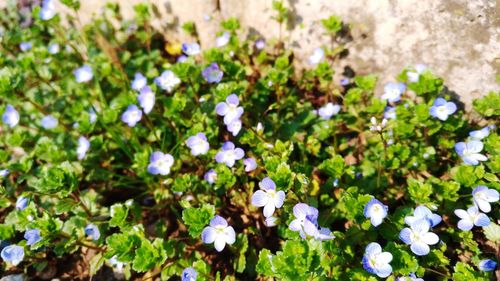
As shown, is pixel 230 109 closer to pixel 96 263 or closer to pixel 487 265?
pixel 96 263

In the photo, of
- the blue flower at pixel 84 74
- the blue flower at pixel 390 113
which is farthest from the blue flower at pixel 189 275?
the blue flower at pixel 84 74

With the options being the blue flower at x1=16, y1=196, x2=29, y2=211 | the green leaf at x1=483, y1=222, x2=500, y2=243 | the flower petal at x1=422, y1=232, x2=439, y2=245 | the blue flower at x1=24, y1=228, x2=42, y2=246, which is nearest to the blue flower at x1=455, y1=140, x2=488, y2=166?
the green leaf at x1=483, y1=222, x2=500, y2=243

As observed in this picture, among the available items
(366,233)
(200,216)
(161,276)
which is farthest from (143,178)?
(366,233)

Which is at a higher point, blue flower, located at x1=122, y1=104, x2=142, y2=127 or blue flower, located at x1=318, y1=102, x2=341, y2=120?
Result: blue flower, located at x1=122, y1=104, x2=142, y2=127

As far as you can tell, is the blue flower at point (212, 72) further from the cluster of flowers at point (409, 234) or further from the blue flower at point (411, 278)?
the blue flower at point (411, 278)

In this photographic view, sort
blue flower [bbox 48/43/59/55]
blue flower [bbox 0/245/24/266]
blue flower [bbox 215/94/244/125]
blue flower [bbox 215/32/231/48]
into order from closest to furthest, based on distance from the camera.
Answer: blue flower [bbox 0/245/24/266] < blue flower [bbox 215/94/244/125] < blue flower [bbox 215/32/231/48] < blue flower [bbox 48/43/59/55]

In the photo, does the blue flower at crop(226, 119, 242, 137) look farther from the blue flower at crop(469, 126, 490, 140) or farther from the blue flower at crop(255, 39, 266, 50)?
the blue flower at crop(469, 126, 490, 140)
